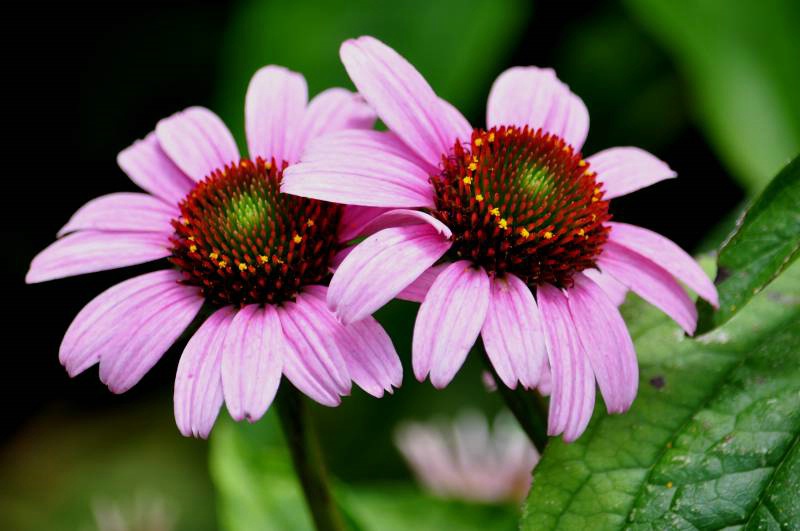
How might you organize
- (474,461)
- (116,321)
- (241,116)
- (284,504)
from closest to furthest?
1. (116,321)
2. (284,504)
3. (474,461)
4. (241,116)

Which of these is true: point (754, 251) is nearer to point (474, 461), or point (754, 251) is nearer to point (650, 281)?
point (650, 281)

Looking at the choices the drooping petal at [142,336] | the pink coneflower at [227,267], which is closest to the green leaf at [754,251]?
the pink coneflower at [227,267]

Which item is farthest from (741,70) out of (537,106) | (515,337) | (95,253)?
(95,253)

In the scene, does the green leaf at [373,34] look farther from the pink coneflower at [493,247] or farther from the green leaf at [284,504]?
the pink coneflower at [493,247]

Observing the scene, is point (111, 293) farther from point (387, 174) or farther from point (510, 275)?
point (510, 275)

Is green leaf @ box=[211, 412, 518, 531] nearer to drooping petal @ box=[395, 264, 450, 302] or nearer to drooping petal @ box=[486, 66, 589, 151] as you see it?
drooping petal @ box=[395, 264, 450, 302]
